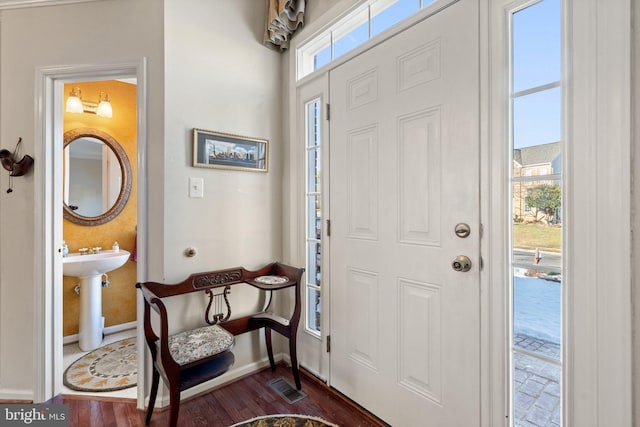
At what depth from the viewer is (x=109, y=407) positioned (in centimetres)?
181

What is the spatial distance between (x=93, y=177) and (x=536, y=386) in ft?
11.6

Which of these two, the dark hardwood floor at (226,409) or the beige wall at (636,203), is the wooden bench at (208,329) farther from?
the beige wall at (636,203)

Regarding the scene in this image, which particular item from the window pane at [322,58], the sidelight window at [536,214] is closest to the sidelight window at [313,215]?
the window pane at [322,58]

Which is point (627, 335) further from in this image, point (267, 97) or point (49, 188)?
point (49, 188)

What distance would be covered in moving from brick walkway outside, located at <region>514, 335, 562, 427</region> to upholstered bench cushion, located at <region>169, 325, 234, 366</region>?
1361 mm

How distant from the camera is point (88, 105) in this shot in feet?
9.00

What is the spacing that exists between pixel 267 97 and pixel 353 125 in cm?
85

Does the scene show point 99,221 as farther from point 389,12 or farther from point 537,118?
point 537,118

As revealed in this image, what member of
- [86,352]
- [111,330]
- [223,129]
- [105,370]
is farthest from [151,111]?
[111,330]

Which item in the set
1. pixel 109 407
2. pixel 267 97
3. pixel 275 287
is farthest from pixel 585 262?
pixel 109 407

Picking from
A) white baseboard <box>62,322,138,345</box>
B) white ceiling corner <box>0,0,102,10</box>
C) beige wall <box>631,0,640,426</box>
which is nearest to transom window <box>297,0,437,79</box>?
beige wall <box>631,0,640,426</box>

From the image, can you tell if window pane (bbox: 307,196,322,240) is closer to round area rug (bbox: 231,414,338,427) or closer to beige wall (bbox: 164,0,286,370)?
beige wall (bbox: 164,0,286,370)

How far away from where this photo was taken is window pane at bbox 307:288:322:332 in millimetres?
2131

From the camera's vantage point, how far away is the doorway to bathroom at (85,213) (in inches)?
72.9
